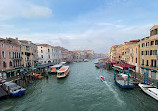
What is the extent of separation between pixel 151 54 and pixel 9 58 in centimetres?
4752

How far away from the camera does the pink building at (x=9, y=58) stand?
31.3 metres

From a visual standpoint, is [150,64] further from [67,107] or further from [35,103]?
[35,103]

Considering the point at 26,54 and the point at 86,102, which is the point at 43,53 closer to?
the point at 26,54

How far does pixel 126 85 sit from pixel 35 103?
75.3 feet

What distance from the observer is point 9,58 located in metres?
34.0

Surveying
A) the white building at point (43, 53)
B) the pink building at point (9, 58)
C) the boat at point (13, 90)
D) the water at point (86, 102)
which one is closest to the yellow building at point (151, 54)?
the water at point (86, 102)

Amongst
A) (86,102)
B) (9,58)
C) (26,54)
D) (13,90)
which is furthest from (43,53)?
(86,102)

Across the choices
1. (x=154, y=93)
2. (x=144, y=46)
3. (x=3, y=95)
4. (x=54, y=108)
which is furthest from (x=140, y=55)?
(x=3, y=95)

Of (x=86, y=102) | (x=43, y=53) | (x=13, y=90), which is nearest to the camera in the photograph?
(x=86, y=102)

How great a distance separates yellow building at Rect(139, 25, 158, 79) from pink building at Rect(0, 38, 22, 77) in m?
46.7

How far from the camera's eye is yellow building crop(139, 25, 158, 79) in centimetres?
2727

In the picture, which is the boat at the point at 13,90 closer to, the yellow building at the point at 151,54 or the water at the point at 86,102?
the water at the point at 86,102

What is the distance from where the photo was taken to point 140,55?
34.3 meters

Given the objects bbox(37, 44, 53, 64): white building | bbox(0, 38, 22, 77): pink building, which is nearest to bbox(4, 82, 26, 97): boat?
bbox(0, 38, 22, 77): pink building
